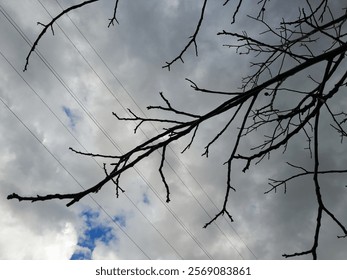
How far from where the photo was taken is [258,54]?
2533 mm

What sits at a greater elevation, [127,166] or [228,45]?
[228,45]

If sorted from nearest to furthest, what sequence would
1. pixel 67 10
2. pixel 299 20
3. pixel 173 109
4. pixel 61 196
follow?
pixel 61 196 < pixel 173 109 < pixel 67 10 < pixel 299 20

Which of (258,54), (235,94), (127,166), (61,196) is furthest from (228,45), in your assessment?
(61,196)

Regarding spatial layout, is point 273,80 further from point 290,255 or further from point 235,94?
point 290,255

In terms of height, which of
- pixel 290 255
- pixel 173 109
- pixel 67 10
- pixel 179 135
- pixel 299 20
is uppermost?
pixel 299 20

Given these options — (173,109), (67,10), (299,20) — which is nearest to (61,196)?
(173,109)

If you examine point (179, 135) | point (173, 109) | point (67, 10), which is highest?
point (67, 10)

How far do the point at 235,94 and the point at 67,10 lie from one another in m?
1.17

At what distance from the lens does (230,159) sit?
2.16 m

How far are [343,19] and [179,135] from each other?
51.6 inches

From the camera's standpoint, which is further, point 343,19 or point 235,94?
point 343,19
